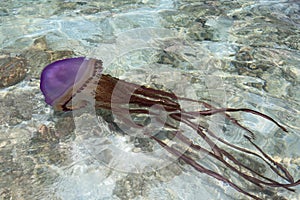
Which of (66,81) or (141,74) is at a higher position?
(66,81)

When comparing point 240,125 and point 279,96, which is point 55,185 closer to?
point 240,125

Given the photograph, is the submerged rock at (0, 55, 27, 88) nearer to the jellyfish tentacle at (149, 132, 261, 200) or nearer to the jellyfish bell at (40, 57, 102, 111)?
the jellyfish bell at (40, 57, 102, 111)

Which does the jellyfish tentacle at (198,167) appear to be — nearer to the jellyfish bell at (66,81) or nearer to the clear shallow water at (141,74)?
the clear shallow water at (141,74)

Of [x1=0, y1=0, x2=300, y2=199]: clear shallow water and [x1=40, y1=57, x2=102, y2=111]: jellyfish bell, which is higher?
[x1=40, y1=57, x2=102, y2=111]: jellyfish bell

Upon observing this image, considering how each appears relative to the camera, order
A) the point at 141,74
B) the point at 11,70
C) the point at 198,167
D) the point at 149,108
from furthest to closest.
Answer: the point at 141,74, the point at 11,70, the point at 149,108, the point at 198,167

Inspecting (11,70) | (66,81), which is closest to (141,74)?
(66,81)

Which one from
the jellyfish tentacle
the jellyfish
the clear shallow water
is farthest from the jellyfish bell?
the jellyfish tentacle

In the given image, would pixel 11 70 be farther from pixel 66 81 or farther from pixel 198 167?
pixel 198 167
